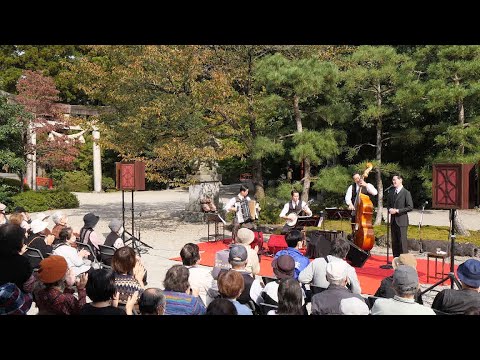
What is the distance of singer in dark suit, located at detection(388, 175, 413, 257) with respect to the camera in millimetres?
8320

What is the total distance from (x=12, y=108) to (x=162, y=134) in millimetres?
6832

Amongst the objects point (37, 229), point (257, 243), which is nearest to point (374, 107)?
point (257, 243)

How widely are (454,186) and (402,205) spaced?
71.7 inches

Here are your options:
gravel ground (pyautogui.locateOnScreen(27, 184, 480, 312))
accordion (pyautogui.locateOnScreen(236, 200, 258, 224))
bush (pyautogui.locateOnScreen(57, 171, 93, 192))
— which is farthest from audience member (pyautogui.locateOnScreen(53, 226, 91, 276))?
bush (pyautogui.locateOnScreen(57, 171, 93, 192))

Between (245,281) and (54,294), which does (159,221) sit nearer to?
(245,281)

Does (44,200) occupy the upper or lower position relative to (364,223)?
lower

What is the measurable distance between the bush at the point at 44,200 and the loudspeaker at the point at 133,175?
9.02 meters

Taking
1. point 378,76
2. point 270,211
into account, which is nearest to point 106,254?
point 270,211

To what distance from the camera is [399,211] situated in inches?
326

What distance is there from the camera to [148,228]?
14.0 m

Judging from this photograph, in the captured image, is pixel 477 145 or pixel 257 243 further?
pixel 477 145

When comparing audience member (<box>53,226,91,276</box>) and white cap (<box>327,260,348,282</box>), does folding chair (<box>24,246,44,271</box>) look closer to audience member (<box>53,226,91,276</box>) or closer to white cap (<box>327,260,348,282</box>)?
audience member (<box>53,226,91,276</box>)

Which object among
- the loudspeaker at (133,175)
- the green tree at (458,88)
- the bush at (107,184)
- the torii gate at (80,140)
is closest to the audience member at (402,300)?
the loudspeaker at (133,175)
